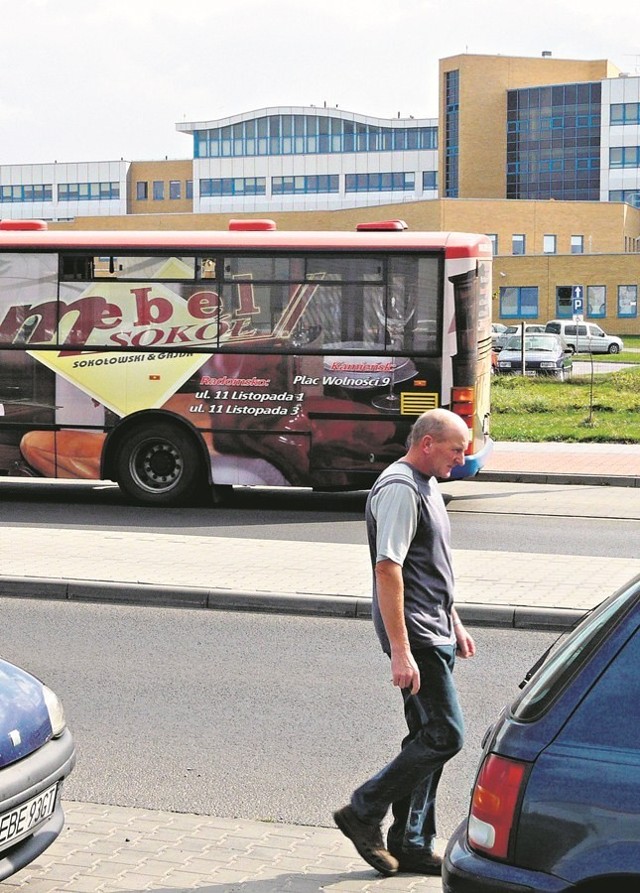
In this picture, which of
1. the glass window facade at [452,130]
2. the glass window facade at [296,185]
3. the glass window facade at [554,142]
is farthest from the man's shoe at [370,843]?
the glass window facade at [296,185]

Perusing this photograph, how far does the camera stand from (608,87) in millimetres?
96938

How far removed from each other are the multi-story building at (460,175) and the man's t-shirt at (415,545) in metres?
77.8

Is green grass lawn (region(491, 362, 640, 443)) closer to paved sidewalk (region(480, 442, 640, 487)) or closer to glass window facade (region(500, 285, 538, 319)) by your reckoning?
paved sidewalk (region(480, 442, 640, 487))

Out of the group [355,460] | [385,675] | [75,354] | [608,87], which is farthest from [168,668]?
[608,87]

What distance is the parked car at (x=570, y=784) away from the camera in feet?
10.2

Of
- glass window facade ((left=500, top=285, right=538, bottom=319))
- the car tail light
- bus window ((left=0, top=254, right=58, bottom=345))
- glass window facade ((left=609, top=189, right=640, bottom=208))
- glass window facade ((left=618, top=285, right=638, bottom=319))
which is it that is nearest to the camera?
the car tail light

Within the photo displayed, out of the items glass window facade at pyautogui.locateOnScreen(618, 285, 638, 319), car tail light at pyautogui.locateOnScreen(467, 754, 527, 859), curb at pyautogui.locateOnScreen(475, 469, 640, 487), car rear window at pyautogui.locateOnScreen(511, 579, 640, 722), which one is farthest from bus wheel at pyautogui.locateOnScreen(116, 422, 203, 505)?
glass window facade at pyautogui.locateOnScreen(618, 285, 638, 319)

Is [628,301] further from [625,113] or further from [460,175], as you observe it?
[460,175]

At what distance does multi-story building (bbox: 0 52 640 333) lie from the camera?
86688mm

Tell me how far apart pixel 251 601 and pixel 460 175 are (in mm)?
98410

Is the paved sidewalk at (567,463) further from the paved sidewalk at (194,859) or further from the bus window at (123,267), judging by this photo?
the paved sidewalk at (194,859)

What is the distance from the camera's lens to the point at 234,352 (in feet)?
48.5

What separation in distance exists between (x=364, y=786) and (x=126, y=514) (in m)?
9.92

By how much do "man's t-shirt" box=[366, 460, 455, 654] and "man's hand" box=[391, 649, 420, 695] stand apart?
142mm
